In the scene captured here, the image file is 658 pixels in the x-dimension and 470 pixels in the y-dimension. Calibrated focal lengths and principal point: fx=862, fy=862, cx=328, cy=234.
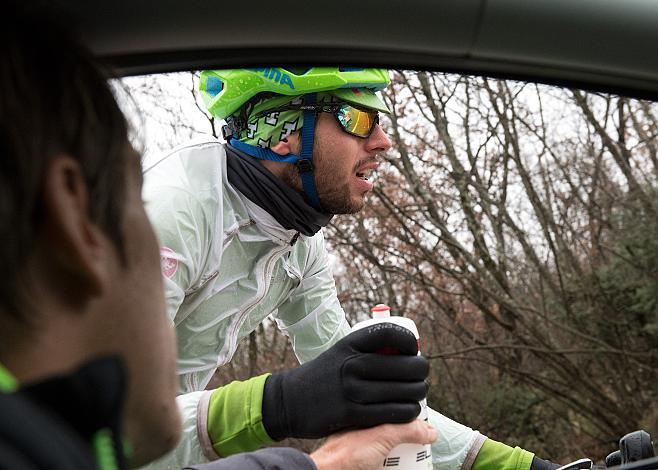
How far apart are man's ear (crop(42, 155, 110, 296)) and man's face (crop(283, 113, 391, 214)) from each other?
2261mm

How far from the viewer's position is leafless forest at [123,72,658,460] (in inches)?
309

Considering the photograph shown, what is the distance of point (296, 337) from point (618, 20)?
2.22 m

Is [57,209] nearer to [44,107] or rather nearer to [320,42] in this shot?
[44,107]

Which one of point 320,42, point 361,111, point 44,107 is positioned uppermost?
point 361,111

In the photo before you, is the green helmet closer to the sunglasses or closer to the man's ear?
the sunglasses

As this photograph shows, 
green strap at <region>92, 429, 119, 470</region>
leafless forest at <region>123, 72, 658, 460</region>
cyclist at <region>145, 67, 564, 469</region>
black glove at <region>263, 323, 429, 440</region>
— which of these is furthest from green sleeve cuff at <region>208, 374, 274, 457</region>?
leafless forest at <region>123, 72, 658, 460</region>

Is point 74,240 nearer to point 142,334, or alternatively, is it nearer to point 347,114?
point 142,334

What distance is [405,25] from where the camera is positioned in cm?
120

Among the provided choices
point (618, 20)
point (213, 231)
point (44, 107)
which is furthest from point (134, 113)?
point (213, 231)

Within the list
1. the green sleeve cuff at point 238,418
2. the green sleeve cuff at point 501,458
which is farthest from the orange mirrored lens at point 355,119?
the green sleeve cuff at point 238,418

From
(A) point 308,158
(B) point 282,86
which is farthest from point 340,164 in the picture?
(B) point 282,86

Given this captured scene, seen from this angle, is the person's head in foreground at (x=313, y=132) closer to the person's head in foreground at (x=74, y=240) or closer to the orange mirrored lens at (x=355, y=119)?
the orange mirrored lens at (x=355, y=119)

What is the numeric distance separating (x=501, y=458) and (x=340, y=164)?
4.57 feet

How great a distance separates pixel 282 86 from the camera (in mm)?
3084
